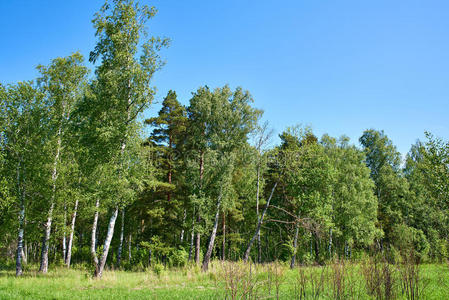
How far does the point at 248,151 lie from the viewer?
2191 cm

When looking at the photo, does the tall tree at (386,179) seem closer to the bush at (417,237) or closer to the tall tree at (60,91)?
the bush at (417,237)

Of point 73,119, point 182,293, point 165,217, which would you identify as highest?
point 73,119

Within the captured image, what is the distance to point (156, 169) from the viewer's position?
59.1 ft

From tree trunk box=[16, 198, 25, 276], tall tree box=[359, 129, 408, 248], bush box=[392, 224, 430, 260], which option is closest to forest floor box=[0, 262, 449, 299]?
tree trunk box=[16, 198, 25, 276]

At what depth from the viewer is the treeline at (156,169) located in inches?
551

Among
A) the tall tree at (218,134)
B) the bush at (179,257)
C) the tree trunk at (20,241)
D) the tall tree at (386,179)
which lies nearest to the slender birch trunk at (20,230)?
the tree trunk at (20,241)

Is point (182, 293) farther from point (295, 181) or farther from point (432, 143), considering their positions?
point (432, 143)

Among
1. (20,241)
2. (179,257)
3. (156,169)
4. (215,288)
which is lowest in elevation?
(179,257)

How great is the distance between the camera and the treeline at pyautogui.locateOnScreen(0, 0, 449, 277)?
14.0m

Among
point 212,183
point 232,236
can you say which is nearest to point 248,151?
point 212,183

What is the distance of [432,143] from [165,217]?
66.7 feet

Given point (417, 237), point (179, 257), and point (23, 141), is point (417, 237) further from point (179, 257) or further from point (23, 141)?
point (23, 141)

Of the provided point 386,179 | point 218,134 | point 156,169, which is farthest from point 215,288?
point 386,179

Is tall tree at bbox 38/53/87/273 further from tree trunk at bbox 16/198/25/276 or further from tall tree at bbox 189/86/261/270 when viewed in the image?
tall tree at bbox 189/86/261/270
